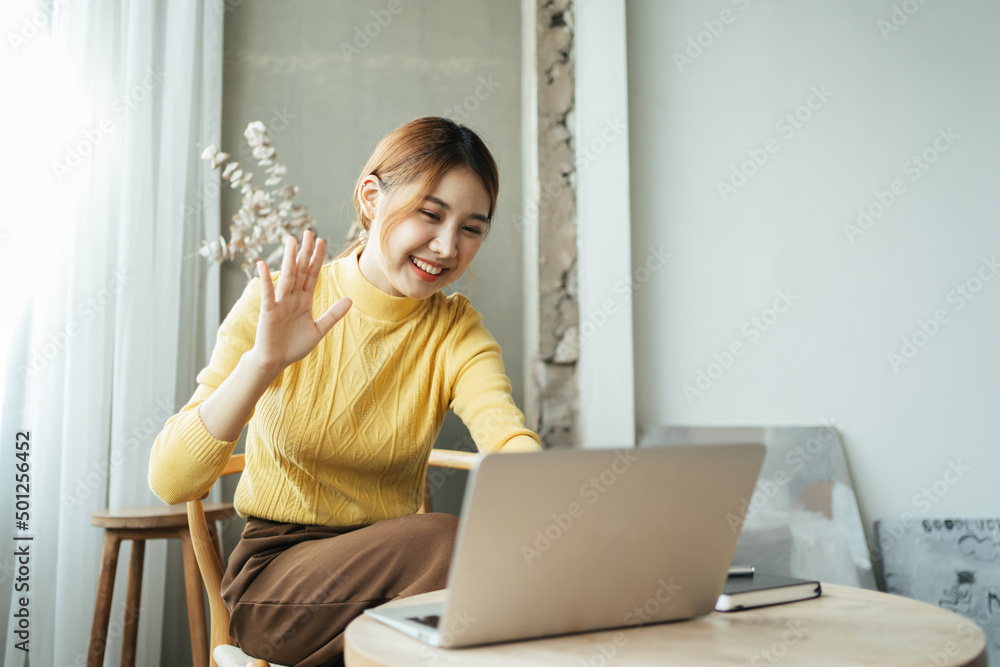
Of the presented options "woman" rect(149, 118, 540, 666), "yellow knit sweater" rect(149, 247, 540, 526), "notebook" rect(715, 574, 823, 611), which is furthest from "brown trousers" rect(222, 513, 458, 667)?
"notebook" rect(715, 574, 823, 611)

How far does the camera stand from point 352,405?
120cm

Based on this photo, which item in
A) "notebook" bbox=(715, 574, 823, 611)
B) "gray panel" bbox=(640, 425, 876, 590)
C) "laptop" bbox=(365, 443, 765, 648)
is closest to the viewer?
"laptop" bbox=(365, 443, 765, 648)

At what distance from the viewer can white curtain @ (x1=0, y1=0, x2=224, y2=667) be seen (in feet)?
6.89

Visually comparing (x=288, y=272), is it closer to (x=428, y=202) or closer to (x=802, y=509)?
(x=428, y=202)

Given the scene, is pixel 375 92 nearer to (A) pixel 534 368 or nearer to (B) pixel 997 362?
(A) pixel 534 368

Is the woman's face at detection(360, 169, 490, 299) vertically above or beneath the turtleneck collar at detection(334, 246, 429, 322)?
above

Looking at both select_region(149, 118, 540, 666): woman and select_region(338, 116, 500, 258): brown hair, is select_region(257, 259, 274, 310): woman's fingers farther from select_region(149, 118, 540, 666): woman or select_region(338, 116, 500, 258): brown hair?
select_region(338, 116, 500, 258): brown hair

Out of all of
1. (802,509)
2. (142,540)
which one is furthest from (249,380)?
(802,509)

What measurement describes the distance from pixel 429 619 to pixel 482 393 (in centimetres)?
58

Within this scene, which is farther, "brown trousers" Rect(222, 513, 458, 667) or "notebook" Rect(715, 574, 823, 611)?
"brown trousers" Rect(222, 513, 458, 667)

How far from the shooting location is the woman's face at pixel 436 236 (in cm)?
118

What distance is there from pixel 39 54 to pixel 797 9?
7.70 ft

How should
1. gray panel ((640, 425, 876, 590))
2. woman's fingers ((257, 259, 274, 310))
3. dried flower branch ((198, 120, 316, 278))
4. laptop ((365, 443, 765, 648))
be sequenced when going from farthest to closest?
dried flower branch ((198, 120, 316, 278)), gray panel ((640, 425, 876, 590)), woman's fingers ((257, 259, 274, 310)), laptop ((365, 443, 765, 648))

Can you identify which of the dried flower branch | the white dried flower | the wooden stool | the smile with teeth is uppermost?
the white dried flower
